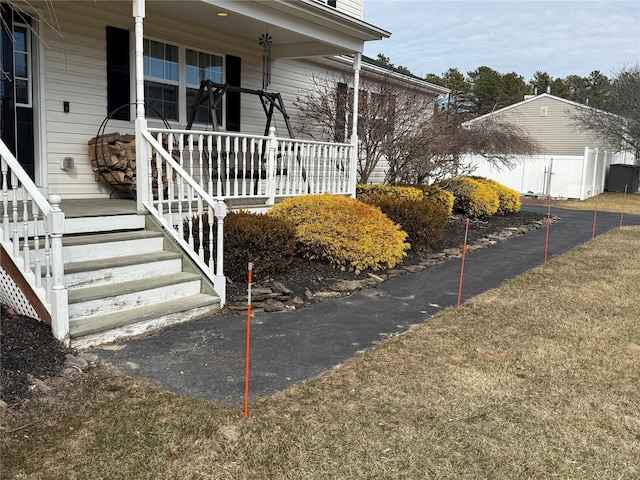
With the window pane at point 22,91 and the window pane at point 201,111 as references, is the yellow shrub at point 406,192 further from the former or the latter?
the window pane at point 22,91

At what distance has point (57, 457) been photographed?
116 inches

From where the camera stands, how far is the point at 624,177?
25938 millimetres

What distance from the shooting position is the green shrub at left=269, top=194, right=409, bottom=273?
7336 mm

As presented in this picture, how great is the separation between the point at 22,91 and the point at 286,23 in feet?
12.6

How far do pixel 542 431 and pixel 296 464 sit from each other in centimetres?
159

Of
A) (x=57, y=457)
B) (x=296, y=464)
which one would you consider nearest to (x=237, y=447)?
(x=296, y=464)

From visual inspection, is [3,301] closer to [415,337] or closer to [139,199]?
[139,199]

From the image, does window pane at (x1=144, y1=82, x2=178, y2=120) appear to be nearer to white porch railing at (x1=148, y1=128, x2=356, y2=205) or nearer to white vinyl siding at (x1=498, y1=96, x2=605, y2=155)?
white porch railing at (x1=148, y1=128, x2=356, y2=205)

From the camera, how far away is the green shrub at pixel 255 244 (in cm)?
626

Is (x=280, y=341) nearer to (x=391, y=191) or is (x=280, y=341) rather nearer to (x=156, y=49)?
(x=156, y=49)

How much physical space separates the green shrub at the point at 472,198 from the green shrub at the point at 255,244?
26.6ft

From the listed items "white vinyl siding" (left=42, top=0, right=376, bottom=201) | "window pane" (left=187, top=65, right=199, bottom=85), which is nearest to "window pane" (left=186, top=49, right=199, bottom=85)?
"window pane" (left=187, top=65, right=199, bottom=85)

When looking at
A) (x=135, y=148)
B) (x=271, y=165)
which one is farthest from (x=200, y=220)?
(x=271, y=165)

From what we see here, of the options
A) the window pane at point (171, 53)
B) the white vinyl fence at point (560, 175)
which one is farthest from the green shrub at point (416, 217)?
the white vinyl fence at point (560, 175)
